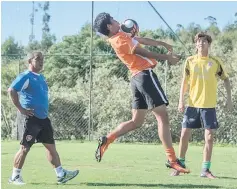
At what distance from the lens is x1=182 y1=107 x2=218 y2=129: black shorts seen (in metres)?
7.39

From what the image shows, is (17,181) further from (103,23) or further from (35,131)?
(103,23)

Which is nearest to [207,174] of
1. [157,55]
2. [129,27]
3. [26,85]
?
[157,55]

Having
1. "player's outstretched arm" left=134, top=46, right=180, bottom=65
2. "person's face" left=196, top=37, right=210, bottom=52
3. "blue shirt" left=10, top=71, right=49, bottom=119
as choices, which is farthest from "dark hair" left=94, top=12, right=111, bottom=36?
"person's face" left=196, top=37, right=210, bottom=52

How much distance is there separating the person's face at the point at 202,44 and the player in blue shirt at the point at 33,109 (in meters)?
2.01

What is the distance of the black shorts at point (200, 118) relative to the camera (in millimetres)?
7395

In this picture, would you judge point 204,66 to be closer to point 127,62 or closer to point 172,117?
point 127,62

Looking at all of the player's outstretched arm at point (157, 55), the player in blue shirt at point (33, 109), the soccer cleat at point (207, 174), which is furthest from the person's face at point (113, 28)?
the soccer cleat at point (207, 174)

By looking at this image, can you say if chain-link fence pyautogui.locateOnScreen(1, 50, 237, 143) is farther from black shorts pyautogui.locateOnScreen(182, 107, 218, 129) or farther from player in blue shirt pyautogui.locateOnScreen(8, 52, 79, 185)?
player in blue shirt pyautogui.locateOnScreen(8, 52, 79, 185)

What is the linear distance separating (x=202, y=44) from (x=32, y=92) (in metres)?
2.21

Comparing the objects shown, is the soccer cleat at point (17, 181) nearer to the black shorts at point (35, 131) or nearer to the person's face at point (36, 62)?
the black shorts at point (35, 131)

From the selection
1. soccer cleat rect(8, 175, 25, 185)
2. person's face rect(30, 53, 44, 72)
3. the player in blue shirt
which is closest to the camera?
soccer cleat rect(8, 175, 25, 185)

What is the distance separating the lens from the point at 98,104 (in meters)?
17.8

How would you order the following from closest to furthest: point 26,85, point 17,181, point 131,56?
point 17,181
point 26,85
point 131,56

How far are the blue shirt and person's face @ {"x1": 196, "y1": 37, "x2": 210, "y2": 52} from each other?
Result: 6.66 feet
